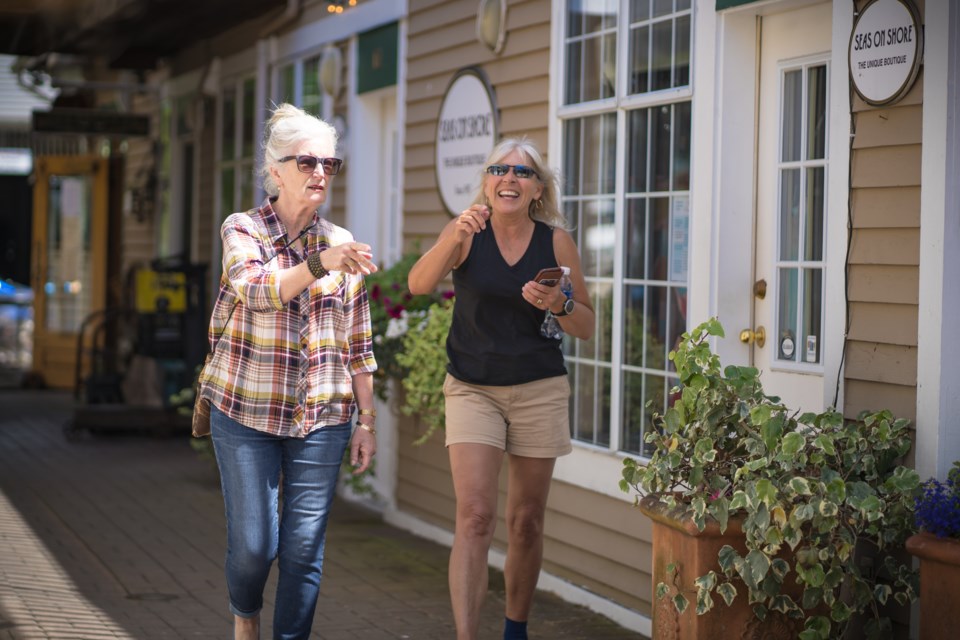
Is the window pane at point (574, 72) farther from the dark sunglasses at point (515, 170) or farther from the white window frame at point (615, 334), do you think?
the dark sunglasses at point (515, 170)

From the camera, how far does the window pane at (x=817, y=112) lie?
4.74m

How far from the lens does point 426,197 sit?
24.9ft

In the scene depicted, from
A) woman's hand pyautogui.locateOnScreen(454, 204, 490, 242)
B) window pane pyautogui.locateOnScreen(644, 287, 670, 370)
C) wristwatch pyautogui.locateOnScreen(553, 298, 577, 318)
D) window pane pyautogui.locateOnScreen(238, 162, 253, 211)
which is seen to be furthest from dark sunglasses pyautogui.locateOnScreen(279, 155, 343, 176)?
window pane pyautogui.locateOnScreen(238, 162, 253, 211)

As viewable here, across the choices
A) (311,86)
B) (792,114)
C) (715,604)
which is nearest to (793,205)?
(792,114)

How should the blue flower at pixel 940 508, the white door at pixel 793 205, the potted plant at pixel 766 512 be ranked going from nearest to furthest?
the blue flower at pixel 940 508 → the potted plant at pixel 766 512 → the white door at pixel 793 205

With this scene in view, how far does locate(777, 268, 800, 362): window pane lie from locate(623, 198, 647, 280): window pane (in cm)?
82

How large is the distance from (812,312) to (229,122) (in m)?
7.51

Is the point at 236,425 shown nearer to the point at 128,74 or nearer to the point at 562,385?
the point at 562,385

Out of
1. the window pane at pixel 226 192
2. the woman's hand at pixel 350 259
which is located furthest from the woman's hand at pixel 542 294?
the window pane at pixel 226 192

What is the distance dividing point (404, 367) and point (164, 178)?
24.8 ft

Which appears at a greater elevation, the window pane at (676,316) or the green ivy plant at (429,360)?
the window pane at (676,316)

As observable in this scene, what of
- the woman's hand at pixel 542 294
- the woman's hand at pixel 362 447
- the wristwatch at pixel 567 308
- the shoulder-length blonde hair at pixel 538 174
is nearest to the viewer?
the woman's hand at pixel 362 447

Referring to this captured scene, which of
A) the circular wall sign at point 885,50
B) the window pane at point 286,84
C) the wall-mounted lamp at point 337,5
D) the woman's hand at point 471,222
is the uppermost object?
the wall-mounted lamp at point 337,5

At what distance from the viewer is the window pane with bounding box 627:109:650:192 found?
5.61 m
